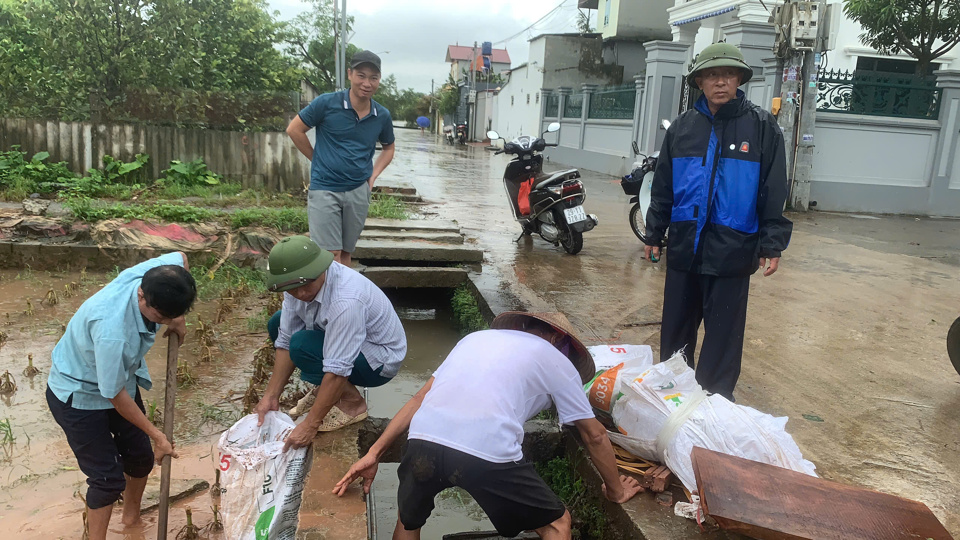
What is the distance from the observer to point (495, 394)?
210 centimetres

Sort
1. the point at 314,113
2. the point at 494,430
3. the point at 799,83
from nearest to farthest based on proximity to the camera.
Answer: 1. the point at 494,430
2. the point at 314,113
3. the point at 799,83

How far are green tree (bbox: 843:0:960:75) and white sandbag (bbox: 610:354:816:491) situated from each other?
11.3 m

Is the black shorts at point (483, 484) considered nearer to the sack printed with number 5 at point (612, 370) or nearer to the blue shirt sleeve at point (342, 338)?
the blue shirt sleeve at point (342, 338)

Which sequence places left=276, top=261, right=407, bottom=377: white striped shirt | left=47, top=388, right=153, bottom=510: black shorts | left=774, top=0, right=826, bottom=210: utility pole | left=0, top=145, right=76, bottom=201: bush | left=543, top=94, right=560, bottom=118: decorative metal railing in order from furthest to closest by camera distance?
1. left=543, top=94, right=560, bottom=118: decorative metal railing
2. left=774, top=0, right=826, bottom=210: utility pole
3. left=0, top=145, right=76, bottom=201: bush
4. left=276, top=261, right=407, bottom=377: white striped shirt
5. left=47, top=388, right=153, bottom=510: black shorts

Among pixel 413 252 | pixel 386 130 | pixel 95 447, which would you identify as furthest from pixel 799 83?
pixel 95 447

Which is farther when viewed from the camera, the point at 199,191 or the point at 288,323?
the point at 199,191

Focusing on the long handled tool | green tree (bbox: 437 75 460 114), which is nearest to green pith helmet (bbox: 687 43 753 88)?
the long handled tool

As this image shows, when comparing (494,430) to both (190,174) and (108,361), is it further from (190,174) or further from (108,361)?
(190,174)

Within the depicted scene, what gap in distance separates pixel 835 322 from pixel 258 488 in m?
4.37

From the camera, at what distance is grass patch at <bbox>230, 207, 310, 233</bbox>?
21.0 ft

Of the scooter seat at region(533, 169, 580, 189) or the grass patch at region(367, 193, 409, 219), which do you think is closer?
the scooter seat at region(533, 169, 580, 189)

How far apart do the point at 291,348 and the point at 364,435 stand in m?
0.59

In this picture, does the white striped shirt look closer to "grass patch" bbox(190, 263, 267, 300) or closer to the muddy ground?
the muddy ground

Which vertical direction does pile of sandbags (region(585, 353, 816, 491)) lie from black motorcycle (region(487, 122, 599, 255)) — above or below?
below
